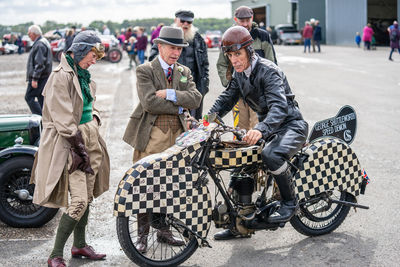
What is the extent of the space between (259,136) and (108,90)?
13537 millimetres

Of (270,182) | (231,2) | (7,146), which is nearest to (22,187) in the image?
(7,146)

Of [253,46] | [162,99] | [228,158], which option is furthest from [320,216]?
[253,46]

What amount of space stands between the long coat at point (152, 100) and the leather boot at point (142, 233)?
34.0 inches

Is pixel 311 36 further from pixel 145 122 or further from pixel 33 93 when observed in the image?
pixel 145 122

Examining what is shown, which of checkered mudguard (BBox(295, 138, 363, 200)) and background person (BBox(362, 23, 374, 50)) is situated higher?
background person (BBox(362, 23, 374, 50))

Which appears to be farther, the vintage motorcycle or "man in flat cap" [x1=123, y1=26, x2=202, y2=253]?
"man in flat cap" [x1=123, y1=26, x2=202, y2=253]

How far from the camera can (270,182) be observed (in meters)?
4.79

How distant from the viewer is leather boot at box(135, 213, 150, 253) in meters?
4.35

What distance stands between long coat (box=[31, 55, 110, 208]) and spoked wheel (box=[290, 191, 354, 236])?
7.11 feet

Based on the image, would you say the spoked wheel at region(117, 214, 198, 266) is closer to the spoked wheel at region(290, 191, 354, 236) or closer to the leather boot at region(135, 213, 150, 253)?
the leather boot at region(135, 213, 150, 253)

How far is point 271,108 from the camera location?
436 cm

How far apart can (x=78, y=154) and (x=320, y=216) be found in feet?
8.05

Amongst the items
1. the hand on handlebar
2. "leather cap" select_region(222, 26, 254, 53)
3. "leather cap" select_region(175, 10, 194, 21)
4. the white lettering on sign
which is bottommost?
the white lettering on sign

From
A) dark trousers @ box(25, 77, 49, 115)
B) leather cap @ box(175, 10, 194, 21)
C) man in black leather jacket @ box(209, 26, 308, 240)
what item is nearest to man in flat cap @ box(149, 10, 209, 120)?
leather cap @ box(175, 10, 194, 21)
